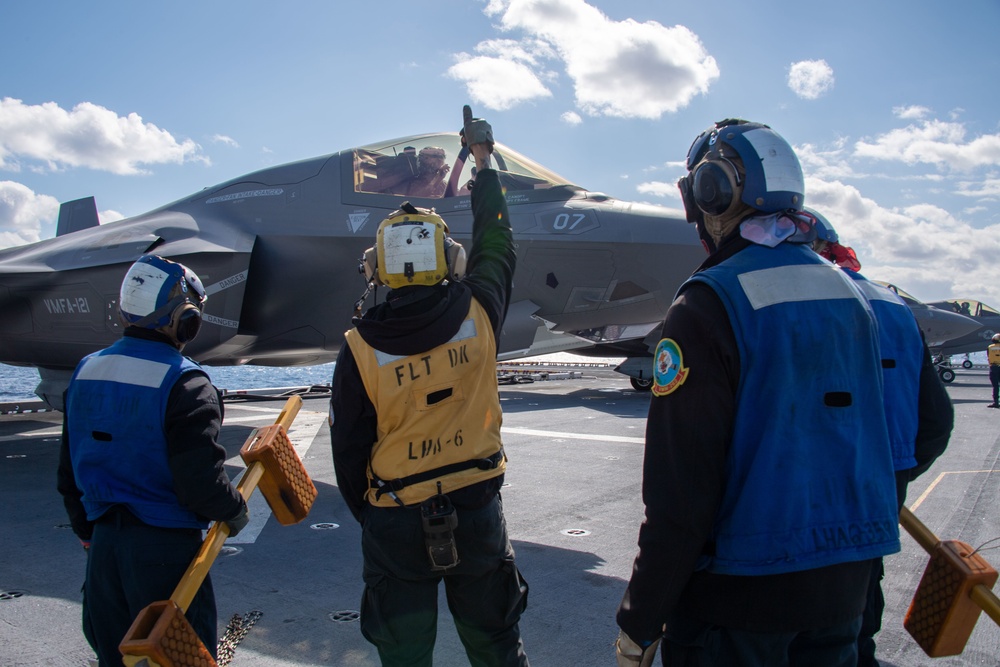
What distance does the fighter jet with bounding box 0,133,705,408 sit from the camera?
6230mm

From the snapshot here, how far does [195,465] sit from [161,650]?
2.10 ft

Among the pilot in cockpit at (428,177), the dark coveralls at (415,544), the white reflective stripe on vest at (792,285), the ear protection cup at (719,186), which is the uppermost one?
the pilot in cockpit at (428,177)

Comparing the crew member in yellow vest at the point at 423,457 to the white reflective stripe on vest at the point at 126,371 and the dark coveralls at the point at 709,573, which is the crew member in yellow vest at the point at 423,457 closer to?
the white reflective stripe on vest at the point at 126,371

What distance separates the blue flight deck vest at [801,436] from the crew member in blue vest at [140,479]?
5.92 feet

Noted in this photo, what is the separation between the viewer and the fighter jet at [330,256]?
6230mm

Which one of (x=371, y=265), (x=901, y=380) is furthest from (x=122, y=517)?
(x=901, y=380)

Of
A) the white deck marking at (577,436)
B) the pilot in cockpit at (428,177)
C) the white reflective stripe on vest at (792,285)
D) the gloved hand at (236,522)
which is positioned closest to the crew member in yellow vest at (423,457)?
the gloved hand at (236,522)

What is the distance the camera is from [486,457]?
8.31 feet

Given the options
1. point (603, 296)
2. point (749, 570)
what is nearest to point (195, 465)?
point (749, 570)

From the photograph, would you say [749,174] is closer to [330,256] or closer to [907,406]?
[907,406]

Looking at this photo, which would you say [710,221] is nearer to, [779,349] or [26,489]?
[779,349]

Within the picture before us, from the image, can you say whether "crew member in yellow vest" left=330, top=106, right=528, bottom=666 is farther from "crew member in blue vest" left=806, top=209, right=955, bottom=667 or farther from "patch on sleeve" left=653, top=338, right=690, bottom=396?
"crew member in blue vest" left=806, top=209, right=955, bottom=667

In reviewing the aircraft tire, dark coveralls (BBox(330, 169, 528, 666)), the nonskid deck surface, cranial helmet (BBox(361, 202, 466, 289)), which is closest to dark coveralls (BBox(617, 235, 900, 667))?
dark coveralls (BBox(330, 169, 528, 666))

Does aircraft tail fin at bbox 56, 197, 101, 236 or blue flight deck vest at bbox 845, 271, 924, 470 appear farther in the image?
aircraft tail fin at bbox 56, 197, 101, 236
